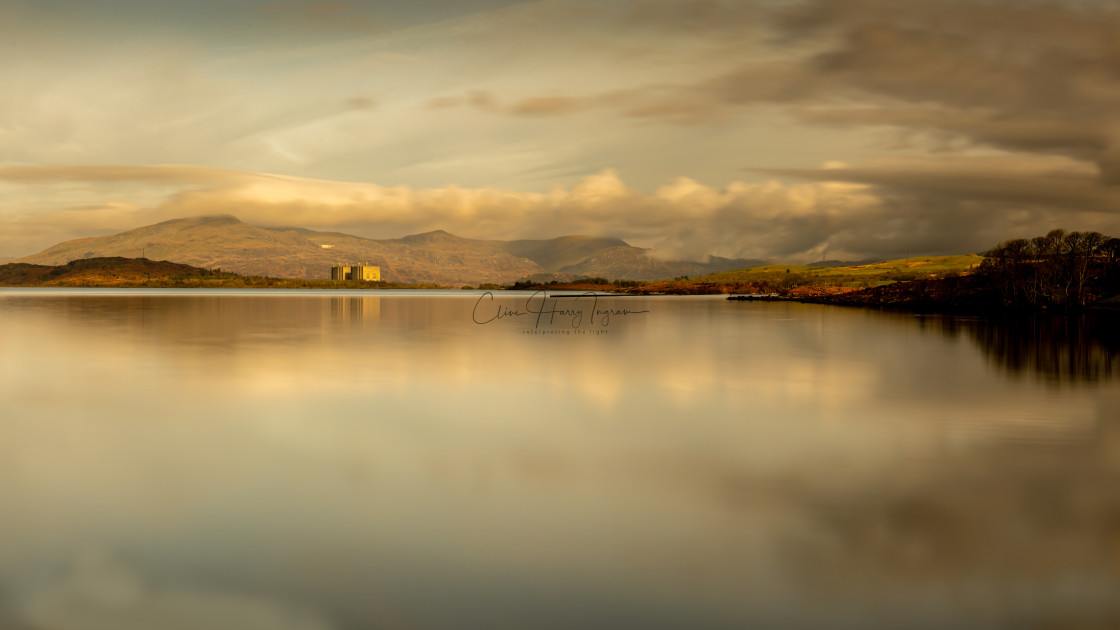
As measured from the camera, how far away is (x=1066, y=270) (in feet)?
215

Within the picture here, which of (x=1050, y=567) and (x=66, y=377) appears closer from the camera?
(x=1050, y=567)

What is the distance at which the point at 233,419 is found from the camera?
11898 millimetres

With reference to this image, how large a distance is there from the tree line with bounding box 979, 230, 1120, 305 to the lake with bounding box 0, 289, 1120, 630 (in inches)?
2268

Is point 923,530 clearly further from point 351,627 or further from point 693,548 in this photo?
point 351,627

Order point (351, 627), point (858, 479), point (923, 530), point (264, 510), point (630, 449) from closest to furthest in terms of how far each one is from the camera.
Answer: point (351, 627) < point (923, 530) < point (264, 510) < point (858, 479) < point (630, 449)

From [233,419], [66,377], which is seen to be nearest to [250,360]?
[66,377]

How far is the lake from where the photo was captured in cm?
502

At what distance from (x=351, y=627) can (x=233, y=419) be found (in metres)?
8.20

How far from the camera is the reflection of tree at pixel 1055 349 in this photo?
1919 centimetres

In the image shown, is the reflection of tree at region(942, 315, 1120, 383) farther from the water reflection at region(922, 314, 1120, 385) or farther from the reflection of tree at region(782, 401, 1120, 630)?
the reflection of tree at region(782, 401, 1120, 630)
